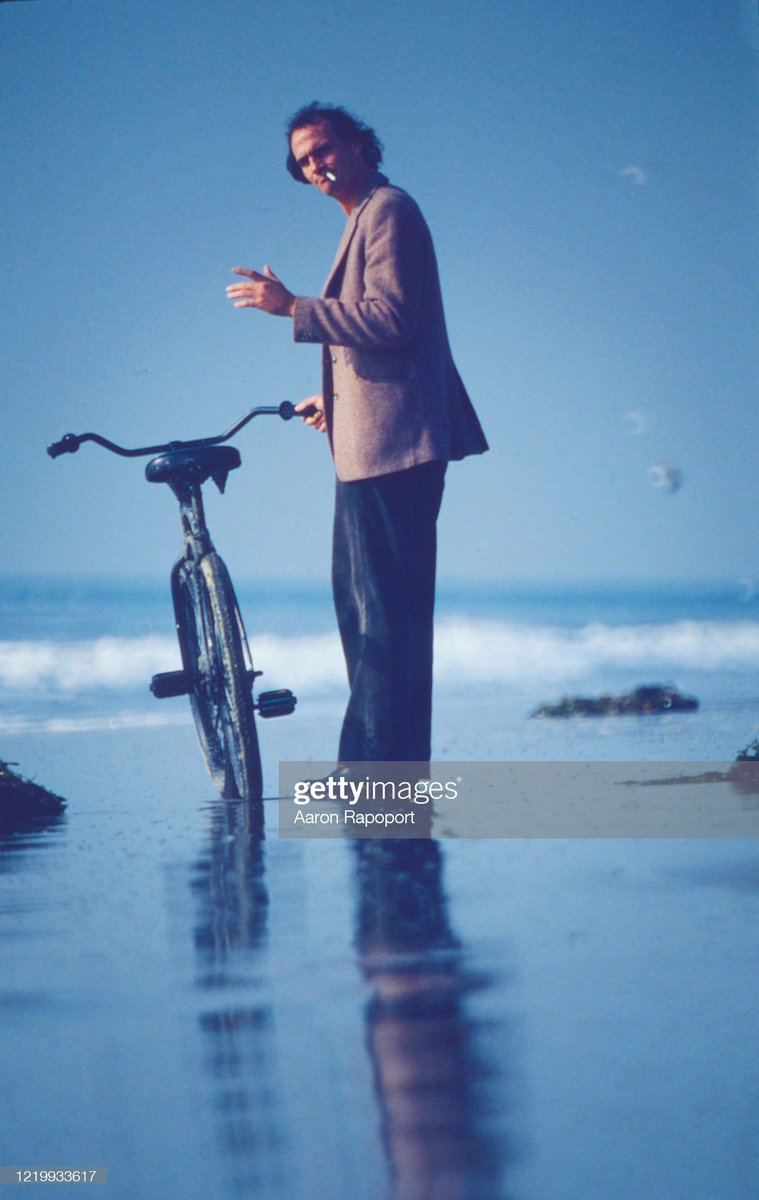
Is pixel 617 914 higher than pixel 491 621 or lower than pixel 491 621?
lower

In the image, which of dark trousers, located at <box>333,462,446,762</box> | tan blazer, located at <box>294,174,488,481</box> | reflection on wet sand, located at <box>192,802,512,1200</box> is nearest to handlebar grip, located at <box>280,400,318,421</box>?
tan blazer, located at <box>294,174,488,481</box>

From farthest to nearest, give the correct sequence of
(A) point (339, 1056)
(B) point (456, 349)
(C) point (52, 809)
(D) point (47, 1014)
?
(B) point (456, 349)
(C) point (52, 809)
(D) point (47, 1014)
(A) point (339, 1056)

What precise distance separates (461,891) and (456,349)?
1.31m

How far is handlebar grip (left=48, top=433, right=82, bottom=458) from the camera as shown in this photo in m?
2.52

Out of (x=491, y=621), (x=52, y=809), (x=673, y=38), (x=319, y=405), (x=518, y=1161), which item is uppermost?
(x=673, y=38)

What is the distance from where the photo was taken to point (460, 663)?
298 cm

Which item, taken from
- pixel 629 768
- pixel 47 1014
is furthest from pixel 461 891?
pixel 629 768

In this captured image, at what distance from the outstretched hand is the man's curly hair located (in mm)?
471

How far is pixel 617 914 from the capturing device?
150 centimetres

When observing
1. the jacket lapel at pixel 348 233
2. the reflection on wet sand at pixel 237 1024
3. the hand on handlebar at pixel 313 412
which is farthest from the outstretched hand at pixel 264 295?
the reflection on wet sand at pixel 237 1024

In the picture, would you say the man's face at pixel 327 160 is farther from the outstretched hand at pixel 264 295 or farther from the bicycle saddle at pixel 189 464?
the bicycle saddle at pixel 189 464

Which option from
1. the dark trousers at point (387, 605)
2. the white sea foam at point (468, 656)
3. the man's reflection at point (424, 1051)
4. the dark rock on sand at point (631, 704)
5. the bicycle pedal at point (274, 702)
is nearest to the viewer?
the man's reflection at point (424, 1051)

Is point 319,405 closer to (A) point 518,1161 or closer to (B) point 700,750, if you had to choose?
(B) point 700,750

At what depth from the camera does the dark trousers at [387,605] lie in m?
2.29
